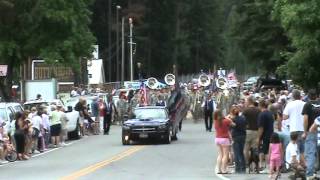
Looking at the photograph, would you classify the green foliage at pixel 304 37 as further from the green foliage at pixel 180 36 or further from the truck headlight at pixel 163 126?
the green foliage at pixel 180 36

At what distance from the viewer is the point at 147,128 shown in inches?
1268

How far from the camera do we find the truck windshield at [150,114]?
109 ft

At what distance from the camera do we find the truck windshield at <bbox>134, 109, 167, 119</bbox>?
1312 inches

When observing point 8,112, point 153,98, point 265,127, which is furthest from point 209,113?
point 265,127

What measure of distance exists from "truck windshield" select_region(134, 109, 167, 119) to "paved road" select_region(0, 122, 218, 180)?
1234mm

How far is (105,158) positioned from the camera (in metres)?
26.1

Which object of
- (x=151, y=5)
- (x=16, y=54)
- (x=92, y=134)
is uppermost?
(x=151, y=5)

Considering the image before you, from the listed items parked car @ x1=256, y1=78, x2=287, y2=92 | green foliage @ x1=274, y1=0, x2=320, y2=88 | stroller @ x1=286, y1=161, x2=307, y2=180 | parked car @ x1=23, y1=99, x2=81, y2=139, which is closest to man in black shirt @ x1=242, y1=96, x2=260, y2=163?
stroller @ x1=286, y1=161, x2=307, y2=180

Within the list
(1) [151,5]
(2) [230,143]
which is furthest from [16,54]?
(1) [151,5]

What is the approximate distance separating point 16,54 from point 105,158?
20580mm

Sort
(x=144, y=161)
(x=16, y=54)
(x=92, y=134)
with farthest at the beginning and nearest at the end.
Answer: (x=16, y=54) < (x=92, y=134) < (x=144, y=161)

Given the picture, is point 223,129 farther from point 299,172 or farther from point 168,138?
point 168,138

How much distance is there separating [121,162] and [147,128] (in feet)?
25.9

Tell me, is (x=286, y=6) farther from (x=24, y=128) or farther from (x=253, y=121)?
(x=24, y=128)
